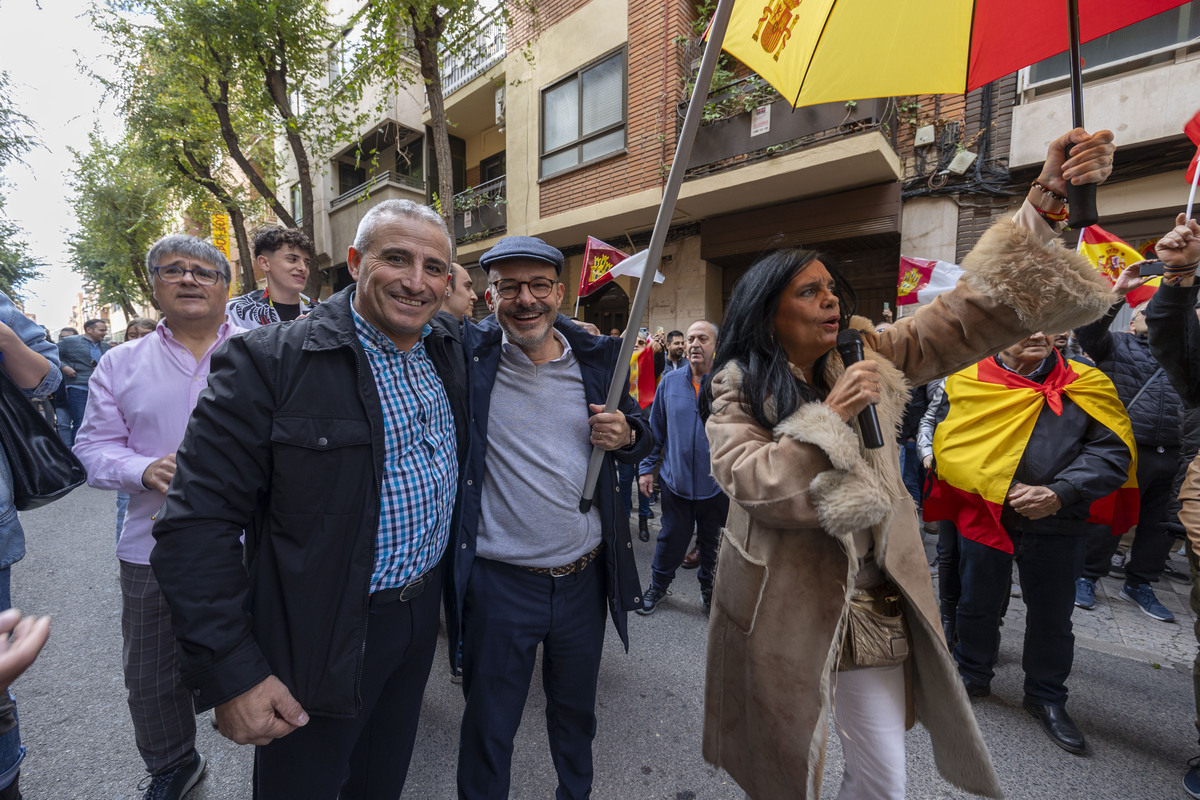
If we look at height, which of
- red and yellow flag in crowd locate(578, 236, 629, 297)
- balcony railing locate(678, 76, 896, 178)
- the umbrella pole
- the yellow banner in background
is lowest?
the umbrella pole

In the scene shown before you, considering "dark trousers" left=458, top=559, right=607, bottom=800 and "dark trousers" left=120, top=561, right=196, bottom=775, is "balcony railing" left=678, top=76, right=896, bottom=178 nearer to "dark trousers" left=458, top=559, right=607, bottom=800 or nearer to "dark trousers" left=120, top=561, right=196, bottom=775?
"dark trousers" left=458, top=559, right=607, bottom=800

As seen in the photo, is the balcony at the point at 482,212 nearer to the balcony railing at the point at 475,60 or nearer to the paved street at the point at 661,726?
the balcony railing at the point at 475,60

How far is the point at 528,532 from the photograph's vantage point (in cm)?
194

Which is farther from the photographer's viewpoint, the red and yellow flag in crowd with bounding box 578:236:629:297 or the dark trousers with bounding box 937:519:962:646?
the red and yellow flag in crowd with bounding box 578:236:629:297

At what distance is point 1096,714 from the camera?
9.16 feet

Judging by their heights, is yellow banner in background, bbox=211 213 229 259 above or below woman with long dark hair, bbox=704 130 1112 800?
above

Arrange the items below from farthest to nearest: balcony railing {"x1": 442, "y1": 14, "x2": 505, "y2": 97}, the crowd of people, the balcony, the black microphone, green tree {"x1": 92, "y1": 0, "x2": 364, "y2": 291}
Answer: the balcony
balcony railing {"x1": 442, "y1": 14, "x2": 505, "y2": 97}
green tree {"x1": 92, "y1": 0, "x2": 364, "y2": 291}
the black microphone
the crowd of people

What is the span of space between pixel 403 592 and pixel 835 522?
1.27 m

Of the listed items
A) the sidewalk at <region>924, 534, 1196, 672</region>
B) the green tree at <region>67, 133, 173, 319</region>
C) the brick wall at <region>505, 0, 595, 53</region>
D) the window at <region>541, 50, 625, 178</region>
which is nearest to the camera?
the sidewalk at <region>924, 534, 1196, 672</region>

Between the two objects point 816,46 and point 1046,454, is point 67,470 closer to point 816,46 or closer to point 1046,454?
point 816,46

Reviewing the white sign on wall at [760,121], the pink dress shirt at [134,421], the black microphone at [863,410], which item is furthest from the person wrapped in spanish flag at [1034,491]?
the white sign on wall at [760,121]

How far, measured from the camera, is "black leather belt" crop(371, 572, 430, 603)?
1.55 metres

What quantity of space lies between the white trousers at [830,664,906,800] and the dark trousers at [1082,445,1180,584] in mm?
3915

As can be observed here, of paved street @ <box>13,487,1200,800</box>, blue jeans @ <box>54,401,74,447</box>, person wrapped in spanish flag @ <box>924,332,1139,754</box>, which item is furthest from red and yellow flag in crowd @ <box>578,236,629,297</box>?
blue jeans @ <box>54,401,74,447</box>
